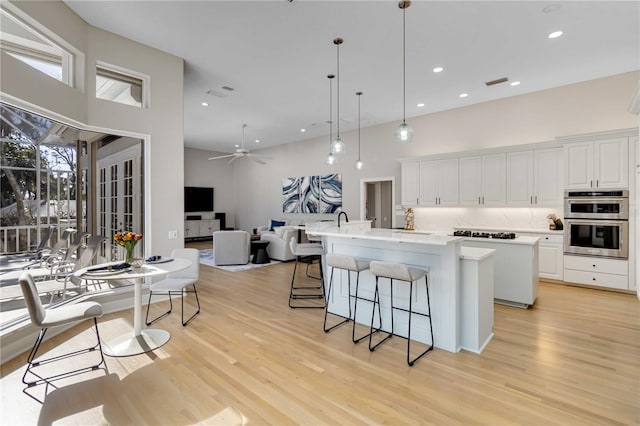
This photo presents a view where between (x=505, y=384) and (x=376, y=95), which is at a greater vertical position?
(x=376, y=95)

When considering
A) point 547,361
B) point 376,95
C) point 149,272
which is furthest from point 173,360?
point 376,95

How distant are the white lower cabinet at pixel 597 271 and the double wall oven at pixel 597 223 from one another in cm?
10

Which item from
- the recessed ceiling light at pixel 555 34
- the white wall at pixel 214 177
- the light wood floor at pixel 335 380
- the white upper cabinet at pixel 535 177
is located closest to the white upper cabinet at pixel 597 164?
the white upper cabinet at pixel 535 177

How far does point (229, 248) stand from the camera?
687 cm

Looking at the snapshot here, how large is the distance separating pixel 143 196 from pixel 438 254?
13.0 feet

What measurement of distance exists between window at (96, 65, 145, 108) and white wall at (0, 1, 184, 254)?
0.11 meters

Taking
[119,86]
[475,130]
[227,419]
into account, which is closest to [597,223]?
[475,130]

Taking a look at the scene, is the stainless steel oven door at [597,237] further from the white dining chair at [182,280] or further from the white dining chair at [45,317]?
the white dining chair at [45,317]

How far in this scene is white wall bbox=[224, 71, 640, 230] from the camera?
5.13m

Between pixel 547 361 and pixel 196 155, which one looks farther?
pixel 196 155

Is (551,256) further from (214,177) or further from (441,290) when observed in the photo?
(214,177)

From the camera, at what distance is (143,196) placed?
169 inches

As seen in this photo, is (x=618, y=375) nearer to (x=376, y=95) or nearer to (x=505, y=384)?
(x=505, y=384)

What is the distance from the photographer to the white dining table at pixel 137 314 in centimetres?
278
